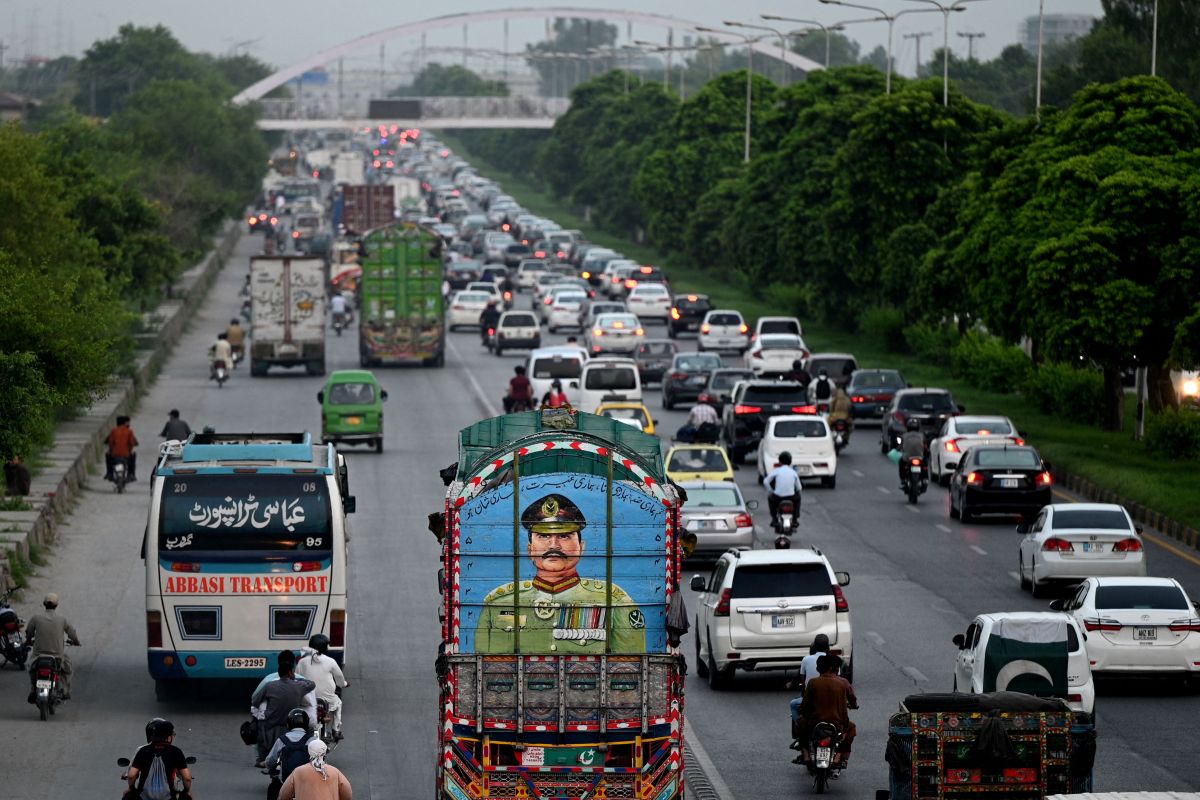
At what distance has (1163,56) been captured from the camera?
110 metres

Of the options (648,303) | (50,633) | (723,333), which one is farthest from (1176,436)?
(648,303)

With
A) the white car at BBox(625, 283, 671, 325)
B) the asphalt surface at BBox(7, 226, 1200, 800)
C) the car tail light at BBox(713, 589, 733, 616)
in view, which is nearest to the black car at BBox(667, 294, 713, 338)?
the white car at BBox(625, 283, 671, 325)

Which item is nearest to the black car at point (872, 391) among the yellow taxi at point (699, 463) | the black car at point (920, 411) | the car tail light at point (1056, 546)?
the black car at point (920, 411)

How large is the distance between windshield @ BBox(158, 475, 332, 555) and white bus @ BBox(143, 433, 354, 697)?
0.03ft

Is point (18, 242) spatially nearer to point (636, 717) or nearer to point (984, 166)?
point (984, 166)

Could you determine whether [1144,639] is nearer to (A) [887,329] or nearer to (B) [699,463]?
(B) [699,463]

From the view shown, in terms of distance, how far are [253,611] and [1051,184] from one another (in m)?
31.5

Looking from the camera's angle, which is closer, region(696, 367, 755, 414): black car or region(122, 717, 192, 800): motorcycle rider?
region(122, 717, 192, 800): motorcycle rider

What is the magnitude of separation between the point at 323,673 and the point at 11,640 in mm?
6475

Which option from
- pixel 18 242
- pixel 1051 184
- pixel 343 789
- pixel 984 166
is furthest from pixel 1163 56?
pixel 343 789

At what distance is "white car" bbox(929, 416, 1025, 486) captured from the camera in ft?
151

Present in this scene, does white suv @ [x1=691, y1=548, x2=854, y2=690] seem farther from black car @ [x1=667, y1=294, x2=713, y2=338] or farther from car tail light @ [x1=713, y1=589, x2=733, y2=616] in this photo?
black car @ [x1=667, y1=294, x2=713, y2=338]

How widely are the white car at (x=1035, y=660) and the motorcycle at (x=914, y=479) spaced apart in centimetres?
2115

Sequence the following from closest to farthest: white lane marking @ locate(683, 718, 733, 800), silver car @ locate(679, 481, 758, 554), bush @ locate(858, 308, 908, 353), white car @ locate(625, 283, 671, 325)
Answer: white lane marking @ locate(683, 718, 733, 800) → silver car @ locate(679, 481, 758, 554) → bush @ locate(858, 308, 908, 353) → white car @ locate(625, 283, 671, 325)
